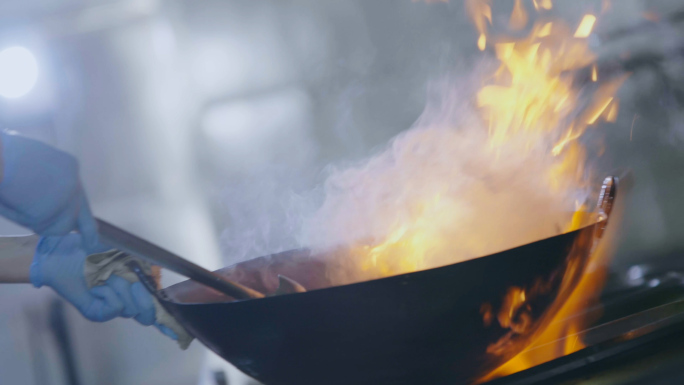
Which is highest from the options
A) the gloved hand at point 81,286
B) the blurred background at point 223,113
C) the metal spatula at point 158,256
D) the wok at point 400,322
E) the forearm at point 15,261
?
the blurred background at point 223,113

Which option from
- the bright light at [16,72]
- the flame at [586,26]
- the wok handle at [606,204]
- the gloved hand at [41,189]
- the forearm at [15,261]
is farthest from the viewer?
the flame at [586,26]

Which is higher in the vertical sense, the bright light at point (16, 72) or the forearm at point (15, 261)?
the bright light at point (16, 72)

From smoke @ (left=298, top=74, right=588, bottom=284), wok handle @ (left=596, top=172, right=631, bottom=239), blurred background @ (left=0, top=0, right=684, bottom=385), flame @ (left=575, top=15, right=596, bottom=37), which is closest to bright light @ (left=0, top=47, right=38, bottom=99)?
blurred background @ (left=0, top=0, right=684, bottom=385)

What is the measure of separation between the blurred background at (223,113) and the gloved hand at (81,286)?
0.26m

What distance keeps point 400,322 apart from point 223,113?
2.33ft

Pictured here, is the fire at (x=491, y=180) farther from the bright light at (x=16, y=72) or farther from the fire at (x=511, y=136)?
the bright light at (x=16, y=72)

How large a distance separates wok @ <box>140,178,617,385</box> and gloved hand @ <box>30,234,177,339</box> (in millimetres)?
114

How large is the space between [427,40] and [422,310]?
2.67 ft

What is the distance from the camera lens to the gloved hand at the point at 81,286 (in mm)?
624

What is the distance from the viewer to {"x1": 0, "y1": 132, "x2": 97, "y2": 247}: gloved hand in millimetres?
450

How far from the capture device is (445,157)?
89 cm

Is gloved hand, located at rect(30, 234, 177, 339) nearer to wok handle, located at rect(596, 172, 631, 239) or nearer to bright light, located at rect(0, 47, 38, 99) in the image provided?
bright light, located at rect(0, 47, 38, 99)

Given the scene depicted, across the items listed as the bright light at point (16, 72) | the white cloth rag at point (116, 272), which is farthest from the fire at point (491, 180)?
the bright light at point (16, 72)

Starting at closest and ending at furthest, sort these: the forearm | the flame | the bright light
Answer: the forearm
the bright light
the flame
